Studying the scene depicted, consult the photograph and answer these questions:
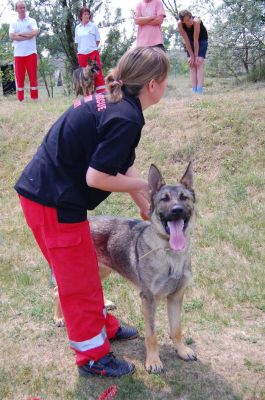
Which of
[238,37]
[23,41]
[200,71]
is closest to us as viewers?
[200,71]

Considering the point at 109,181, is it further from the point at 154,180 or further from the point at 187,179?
the point at 187,179

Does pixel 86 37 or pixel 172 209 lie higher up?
pixel 86 37

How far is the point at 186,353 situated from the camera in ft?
11.4

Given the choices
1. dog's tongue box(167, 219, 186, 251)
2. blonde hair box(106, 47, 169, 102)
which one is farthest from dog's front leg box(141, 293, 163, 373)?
blonde hair box(106, 47, 169, 102)

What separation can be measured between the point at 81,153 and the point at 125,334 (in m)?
1.69

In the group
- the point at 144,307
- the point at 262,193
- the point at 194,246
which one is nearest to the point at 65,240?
the point at 144,307

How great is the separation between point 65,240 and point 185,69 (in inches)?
813

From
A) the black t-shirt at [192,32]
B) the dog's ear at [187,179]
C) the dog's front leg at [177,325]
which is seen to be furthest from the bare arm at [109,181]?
the black t-shirt at [192,32]

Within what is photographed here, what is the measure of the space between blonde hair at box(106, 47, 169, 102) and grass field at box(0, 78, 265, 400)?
201 centimetres

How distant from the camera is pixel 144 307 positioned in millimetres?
3379

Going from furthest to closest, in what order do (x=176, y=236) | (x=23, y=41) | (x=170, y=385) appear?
(x=23, y=41) < (x=170, y=385) < (x=176, y=236)

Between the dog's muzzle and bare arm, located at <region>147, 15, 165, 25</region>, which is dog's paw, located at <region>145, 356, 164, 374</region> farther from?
bare arm, located at <region>147, 15, 165, 25</region>

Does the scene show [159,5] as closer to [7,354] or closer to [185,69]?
[7,354]

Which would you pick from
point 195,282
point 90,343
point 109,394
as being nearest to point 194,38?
point 195,282
